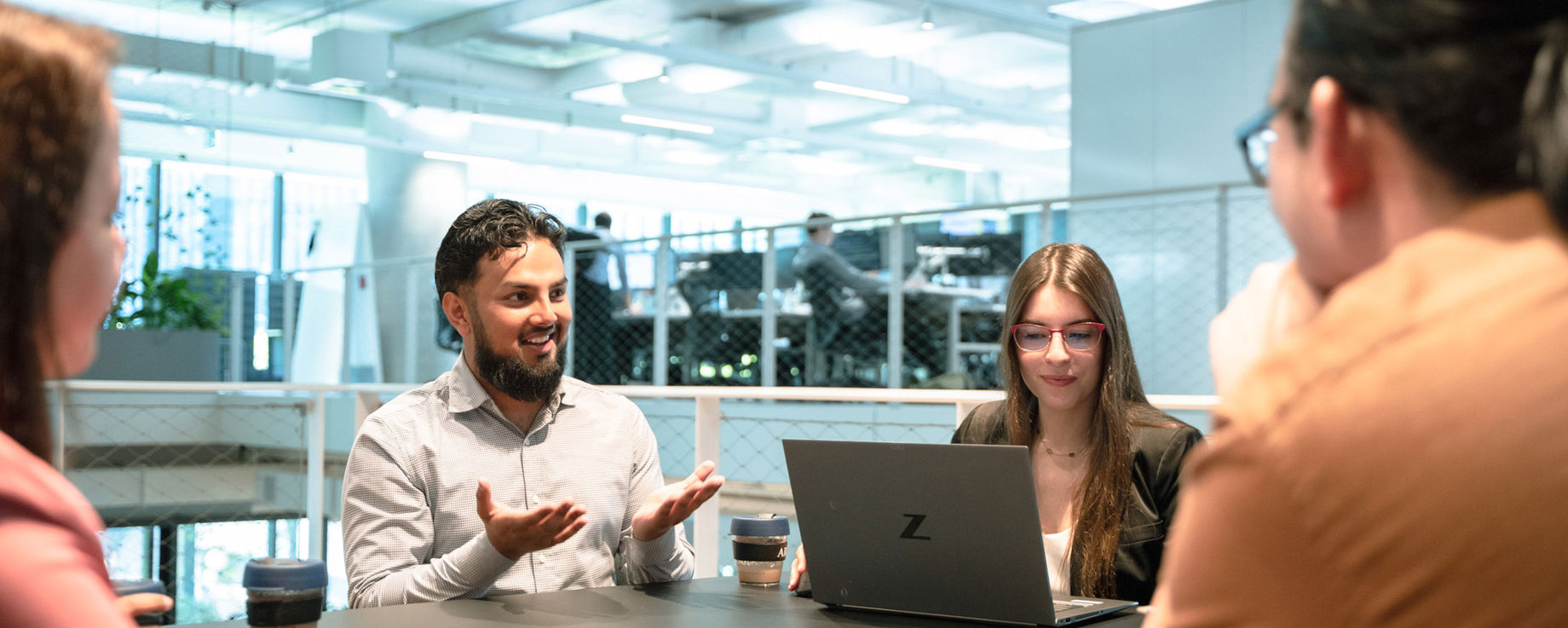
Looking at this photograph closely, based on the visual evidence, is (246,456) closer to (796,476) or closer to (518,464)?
(518,464)

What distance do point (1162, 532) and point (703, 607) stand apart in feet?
2.48

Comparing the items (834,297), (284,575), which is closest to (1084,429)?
(284,575)

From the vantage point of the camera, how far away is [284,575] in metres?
1.41

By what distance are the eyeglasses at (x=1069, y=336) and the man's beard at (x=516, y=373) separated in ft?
2.66

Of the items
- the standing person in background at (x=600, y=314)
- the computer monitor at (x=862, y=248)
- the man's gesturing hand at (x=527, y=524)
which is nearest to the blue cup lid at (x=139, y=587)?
the man's gesturing hand at (x=527, y=524)

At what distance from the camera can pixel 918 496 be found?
1.51 m

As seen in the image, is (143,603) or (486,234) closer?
(143,603)

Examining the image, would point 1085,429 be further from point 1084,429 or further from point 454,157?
point 454,157

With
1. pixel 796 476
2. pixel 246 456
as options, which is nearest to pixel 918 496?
pixel 796 476

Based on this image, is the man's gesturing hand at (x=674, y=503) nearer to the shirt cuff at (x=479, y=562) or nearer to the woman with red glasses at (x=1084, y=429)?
the shirt cuff at (x=479, y=562)

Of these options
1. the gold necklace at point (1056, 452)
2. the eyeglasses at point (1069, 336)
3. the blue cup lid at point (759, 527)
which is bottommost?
the blue cup lid at point (759, 527)

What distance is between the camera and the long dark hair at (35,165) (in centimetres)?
58

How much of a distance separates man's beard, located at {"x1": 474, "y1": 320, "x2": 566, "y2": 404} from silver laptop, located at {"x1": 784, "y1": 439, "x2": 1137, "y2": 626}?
0.73 metres

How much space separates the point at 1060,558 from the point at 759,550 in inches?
19.0
